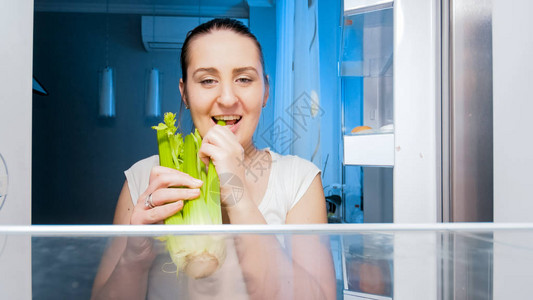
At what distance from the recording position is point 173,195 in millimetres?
741

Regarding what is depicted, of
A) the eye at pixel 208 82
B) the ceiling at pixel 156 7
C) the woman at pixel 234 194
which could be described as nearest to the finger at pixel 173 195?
the woman at pixel 234 194

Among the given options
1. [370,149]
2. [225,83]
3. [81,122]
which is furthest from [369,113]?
[81,122]

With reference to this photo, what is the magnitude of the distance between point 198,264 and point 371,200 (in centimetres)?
119

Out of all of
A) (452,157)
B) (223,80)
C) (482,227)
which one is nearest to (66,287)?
(482,227)

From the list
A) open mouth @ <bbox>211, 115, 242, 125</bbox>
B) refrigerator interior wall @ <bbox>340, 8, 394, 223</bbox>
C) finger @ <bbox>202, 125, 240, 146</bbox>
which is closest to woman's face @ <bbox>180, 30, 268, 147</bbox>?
open mouth @ <bbox>211, 115, 242, 125</bbox>

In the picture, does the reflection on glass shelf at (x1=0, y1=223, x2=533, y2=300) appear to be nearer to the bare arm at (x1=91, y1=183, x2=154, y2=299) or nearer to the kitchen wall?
the bare arm at (x1=91, y1=183, x2=154, y2=299)

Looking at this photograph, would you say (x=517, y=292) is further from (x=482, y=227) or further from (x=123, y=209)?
(x=123, y=209)

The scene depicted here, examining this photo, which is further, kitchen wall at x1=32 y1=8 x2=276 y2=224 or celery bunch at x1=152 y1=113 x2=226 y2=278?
kitchen wall at x1=32 y1=8 x2=276 y2=224

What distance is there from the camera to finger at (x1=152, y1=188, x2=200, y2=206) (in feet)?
2.40

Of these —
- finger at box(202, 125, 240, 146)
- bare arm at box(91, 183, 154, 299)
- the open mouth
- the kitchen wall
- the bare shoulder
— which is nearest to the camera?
bare arm at box(91, 183, 154, 299)

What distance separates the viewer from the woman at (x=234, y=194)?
21 cm

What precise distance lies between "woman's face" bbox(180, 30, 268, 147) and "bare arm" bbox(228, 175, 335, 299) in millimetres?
858

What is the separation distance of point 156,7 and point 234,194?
1.59 meters

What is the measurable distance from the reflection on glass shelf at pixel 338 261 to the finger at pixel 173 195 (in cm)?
43
